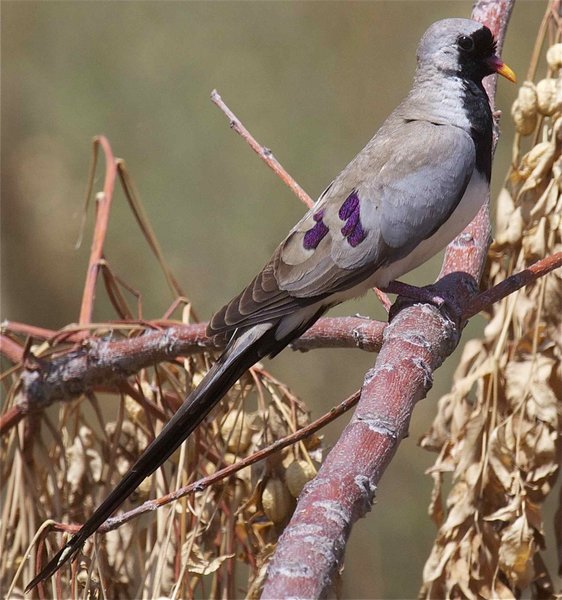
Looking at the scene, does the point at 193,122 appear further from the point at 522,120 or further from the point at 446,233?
the point at 522,120

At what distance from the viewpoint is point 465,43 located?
9.57ft

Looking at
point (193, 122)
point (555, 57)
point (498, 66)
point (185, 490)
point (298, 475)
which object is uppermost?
point (193, 122)

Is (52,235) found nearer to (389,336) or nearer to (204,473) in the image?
(204,473)

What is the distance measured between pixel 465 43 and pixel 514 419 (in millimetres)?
1193

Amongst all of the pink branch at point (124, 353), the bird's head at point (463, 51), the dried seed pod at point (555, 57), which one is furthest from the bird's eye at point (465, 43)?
the pink branch at point (124, 353)

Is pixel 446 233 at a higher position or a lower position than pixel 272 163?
lower

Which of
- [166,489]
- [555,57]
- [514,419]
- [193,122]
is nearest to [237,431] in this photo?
[166,489]

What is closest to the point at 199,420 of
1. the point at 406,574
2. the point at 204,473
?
the point at 204,473

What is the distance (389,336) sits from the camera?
2145mm

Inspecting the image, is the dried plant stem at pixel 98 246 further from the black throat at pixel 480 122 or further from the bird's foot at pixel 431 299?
the black throat at pixel 480 122

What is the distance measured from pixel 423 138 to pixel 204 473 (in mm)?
1084

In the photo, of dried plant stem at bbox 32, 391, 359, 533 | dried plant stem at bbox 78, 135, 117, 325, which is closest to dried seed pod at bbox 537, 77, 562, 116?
dried plant stem at bbox 32, 391, 359, 533

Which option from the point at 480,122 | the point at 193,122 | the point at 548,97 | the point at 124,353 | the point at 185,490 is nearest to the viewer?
the point at 185,490

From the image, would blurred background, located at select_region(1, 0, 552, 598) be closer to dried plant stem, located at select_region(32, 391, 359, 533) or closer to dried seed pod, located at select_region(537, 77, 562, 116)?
dried seed pod, located at select_region(537, 77, 562, 116)
